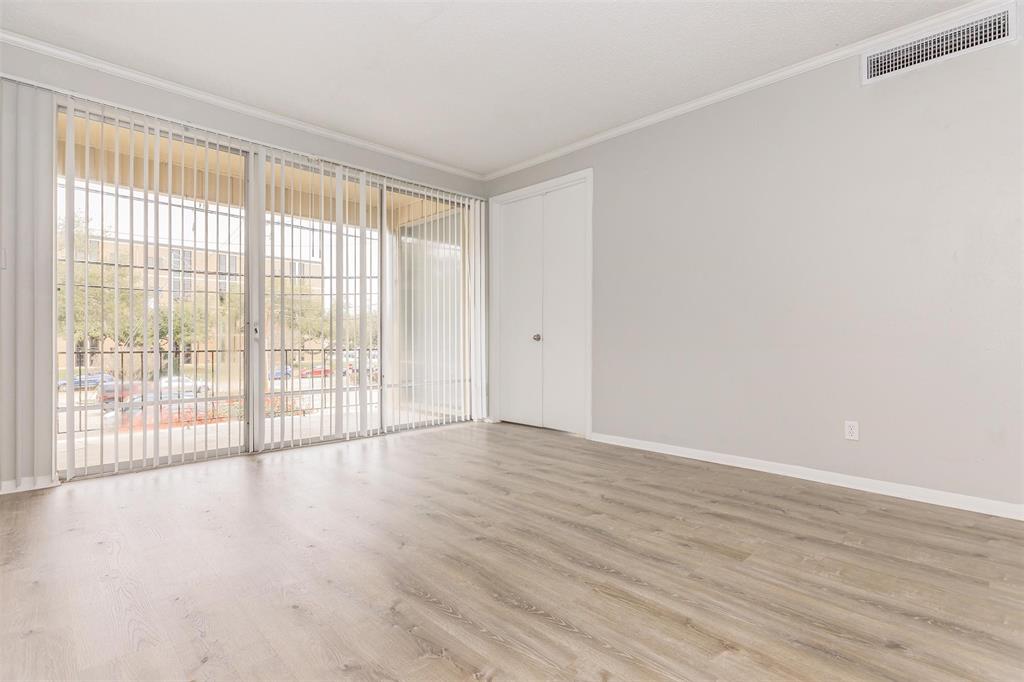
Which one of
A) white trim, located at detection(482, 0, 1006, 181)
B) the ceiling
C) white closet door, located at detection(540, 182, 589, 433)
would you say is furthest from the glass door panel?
white trim, located at detection(482, 0, 1006, 181)

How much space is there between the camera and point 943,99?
3.05 meters

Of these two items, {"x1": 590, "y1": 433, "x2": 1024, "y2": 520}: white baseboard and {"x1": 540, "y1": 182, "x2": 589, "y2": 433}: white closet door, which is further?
{"x1": 540, "y1": 182, "x2": 589, "y2": 433}: white closet door

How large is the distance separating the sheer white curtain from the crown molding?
26cm

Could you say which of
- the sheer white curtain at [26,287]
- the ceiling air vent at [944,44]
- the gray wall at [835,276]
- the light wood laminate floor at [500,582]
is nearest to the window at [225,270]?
the sheer white curtain at [26,287]

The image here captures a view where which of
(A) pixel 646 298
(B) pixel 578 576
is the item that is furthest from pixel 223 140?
(B) pixel 578 576

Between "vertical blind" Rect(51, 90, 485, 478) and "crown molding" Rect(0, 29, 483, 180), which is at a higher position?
"crown molding" Rect(0, 29, 483, 180)

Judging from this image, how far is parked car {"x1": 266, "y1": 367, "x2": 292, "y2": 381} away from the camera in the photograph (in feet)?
13.9

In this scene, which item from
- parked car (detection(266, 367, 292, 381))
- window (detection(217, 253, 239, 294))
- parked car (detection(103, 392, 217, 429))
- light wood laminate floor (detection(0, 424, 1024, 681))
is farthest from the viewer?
parked car (detection(266, 367, 292, 381))

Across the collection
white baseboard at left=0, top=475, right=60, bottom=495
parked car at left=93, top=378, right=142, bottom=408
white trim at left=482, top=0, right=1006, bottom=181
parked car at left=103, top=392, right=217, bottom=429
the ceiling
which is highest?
the ceiling

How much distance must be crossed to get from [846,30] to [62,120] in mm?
4993

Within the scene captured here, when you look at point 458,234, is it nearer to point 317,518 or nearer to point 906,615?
point 317,518

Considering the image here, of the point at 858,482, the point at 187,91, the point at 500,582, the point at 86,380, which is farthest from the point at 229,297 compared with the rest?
the point at 858,482

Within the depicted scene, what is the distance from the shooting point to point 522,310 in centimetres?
567

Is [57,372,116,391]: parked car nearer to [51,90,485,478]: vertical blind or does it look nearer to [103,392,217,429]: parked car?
[51,90,485,478]: vertical blind
